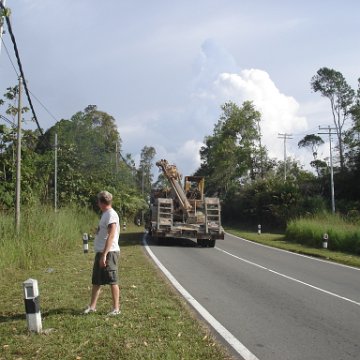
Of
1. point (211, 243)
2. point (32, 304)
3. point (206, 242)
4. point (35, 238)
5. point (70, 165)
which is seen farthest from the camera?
point (70, 165)

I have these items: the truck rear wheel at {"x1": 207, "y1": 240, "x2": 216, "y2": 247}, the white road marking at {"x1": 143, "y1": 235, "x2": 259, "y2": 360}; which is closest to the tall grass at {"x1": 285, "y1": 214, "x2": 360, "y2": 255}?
the truck rear wheel at {"x1": 207, "y1": 240, "x2": 216, "y2": 247}

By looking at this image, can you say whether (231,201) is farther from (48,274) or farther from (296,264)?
(48,274)

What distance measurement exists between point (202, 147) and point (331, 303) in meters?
81.2

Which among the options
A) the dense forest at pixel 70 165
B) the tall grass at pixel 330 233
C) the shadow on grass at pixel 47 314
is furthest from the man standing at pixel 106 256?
the tall grass at pixel 330 233

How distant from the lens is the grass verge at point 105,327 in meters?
5.77

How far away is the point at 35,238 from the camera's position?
15.2 meters

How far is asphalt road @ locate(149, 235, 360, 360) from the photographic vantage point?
6.48 meters

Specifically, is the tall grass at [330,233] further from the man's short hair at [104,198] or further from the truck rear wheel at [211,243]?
the man's short hair at [104,198]

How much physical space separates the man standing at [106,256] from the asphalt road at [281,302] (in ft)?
5.90

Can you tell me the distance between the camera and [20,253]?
13.1m

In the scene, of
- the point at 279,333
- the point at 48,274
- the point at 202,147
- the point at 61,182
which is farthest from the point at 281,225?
the point at 202,147

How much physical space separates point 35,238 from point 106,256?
855cm

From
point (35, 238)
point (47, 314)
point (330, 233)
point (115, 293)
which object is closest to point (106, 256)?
point (115, 293)

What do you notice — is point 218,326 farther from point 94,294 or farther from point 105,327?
point 94,294
